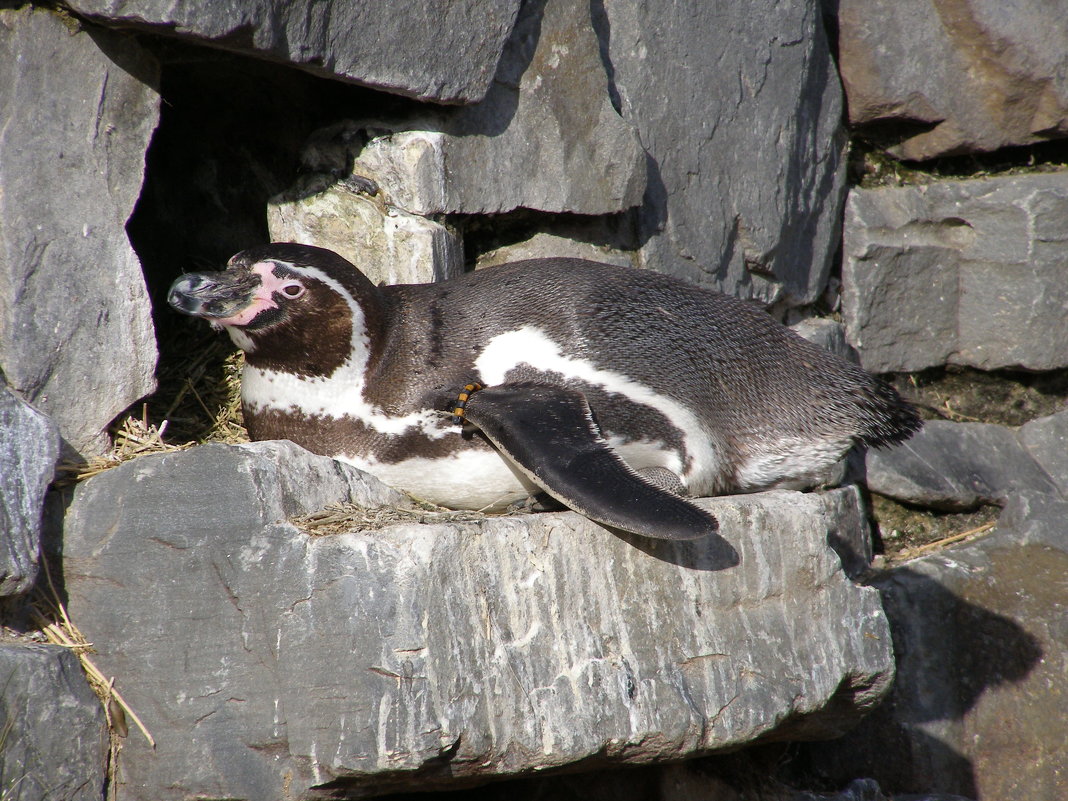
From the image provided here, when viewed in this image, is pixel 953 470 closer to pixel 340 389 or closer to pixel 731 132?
pixel 731 132

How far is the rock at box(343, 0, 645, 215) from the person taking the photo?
9.83 ft

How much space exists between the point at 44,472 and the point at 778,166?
249 cm

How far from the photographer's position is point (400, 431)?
2605 mm

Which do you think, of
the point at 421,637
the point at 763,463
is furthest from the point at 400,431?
the point at 763,463

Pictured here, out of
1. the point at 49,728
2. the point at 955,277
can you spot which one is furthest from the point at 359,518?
the point at 955,277

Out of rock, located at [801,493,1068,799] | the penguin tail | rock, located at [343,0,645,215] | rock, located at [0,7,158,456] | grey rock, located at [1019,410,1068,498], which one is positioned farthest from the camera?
→ grey rock, located at [1019,410,1068,498]

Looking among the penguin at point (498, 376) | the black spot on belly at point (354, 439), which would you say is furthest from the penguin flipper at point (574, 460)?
the black spot on belly at point (354, 439)

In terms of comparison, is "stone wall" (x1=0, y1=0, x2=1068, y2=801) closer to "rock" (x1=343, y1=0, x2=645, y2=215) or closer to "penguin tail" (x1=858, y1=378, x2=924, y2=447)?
"rock" (x1=343, y1=0, x2=645, y2=215)

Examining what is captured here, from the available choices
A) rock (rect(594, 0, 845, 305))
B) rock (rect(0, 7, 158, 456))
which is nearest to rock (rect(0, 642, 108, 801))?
rock (rect(0, 7, 158, 456))

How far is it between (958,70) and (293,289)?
8.25 feet

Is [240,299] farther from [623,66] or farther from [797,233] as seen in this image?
[797,233]

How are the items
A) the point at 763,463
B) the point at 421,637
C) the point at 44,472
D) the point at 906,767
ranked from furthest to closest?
the point at 906,767, the point at 763,463, the point at 44,472, the point at 421,637

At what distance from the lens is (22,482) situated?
2221 mm

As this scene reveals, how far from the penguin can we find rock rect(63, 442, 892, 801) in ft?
0.81
